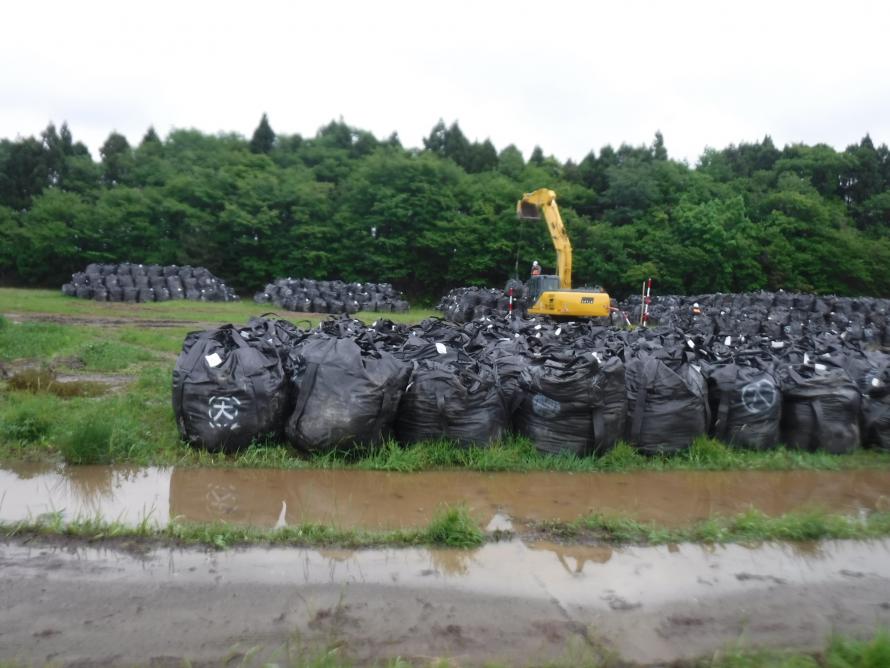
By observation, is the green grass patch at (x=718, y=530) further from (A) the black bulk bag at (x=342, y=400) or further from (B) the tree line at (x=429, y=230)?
(B) the tree line at (x=429, y=230)

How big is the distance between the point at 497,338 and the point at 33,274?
29.6 meters

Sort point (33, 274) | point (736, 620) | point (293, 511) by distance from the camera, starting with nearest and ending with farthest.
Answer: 1. point (736, 620)
2. point (293, 511)
3. point (33, 274)

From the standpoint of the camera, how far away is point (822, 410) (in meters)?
5.41

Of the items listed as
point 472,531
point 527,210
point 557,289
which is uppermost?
point 527,210

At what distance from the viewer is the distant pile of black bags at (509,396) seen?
4.61 m

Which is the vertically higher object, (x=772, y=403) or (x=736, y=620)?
(x=772, y=403)

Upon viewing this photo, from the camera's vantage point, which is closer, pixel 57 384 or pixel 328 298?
pixel 57 384

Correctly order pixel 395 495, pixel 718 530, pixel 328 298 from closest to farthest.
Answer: pixel 718 530
pixel 395 495
pixel 328 298

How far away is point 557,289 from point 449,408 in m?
9.78

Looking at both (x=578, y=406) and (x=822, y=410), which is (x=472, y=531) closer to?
(x=578, y=406)

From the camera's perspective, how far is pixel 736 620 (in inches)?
112

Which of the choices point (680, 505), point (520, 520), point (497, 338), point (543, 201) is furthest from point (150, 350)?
point (543, 201)

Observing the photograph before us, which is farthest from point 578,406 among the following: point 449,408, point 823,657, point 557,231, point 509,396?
point 557,231

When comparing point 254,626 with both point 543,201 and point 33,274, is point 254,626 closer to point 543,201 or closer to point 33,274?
point 543,201
